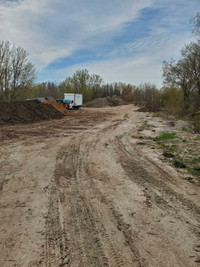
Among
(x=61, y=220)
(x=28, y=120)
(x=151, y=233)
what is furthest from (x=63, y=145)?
(x=28, y=120)

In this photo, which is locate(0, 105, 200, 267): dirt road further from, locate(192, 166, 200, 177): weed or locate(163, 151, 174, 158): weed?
locate(163, 151, 174, 158): weed

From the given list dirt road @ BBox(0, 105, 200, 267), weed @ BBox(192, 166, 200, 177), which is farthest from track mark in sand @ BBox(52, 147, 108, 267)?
weed @ BBox(192, 166, 200, 177)

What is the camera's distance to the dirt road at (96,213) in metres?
2.54

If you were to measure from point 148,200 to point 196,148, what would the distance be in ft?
15.1

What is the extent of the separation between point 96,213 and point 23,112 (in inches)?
586

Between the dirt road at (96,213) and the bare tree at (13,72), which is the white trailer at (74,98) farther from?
the dirt road at (96,213)

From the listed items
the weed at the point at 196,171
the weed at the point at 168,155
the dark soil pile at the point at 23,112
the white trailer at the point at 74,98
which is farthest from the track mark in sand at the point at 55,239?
the white trailer at the point at 74,98

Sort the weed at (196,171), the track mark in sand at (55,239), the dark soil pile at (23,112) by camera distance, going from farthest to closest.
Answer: the dark soil pile at (23,112)
the weed at (196,171)
the track mark in sand at (55,239)

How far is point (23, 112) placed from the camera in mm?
16594

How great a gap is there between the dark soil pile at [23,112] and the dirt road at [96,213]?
30.5ft

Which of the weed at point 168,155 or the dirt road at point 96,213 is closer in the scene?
the dirt road at point 96,213

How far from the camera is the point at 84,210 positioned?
11.6 ft

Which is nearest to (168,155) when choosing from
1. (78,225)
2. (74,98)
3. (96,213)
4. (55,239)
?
(96,213)

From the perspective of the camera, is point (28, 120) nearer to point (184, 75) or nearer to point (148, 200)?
point (148, 200)
